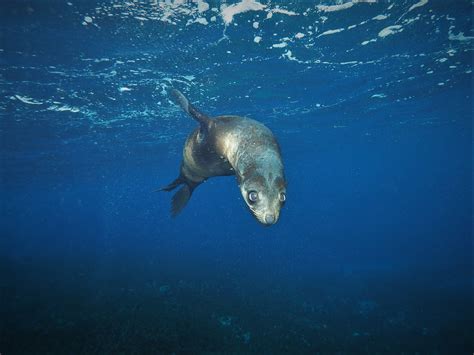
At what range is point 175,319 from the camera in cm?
1237

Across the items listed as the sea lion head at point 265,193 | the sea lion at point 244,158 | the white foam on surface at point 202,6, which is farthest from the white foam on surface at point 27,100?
the sea lion head at point 265,193

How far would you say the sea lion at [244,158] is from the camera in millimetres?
2869

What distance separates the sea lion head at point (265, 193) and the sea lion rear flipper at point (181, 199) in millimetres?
3474

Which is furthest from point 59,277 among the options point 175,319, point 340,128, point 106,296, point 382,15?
point 340,128

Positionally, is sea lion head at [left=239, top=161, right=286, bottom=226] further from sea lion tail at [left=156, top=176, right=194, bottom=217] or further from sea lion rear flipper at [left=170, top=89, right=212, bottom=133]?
sea lion tail at [left=156, top=176, right=194, bottom=217]

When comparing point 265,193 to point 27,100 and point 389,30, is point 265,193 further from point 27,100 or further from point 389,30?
point 27,100

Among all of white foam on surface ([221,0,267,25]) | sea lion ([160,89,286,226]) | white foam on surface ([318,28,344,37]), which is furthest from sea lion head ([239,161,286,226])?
white foam on surface ([318,28,344,37])

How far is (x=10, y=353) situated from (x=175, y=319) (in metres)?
5.55

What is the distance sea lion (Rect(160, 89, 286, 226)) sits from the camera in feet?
9.41

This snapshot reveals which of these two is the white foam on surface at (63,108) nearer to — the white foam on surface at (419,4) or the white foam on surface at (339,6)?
the white foam on surface at (339,6)

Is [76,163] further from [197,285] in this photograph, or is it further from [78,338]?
[78,338]

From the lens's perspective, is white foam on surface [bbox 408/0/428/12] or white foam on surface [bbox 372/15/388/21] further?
white foam on surface [bbox 372/15/388/21]

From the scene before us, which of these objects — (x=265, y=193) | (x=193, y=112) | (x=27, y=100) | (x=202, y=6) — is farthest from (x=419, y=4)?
(x=27, y=100)

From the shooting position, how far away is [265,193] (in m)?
2.85
